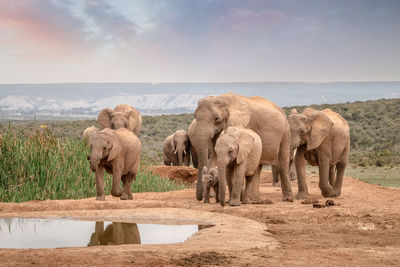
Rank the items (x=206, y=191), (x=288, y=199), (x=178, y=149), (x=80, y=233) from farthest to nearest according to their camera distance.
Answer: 1. (x=178, y=149)
2. (x=288, y=199)
3. (x=206, y=191)
4. (x=80, y=233)

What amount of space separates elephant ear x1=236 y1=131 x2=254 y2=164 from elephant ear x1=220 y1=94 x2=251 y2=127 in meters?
0.77

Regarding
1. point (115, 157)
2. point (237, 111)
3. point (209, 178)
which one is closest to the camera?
point (209, 178)

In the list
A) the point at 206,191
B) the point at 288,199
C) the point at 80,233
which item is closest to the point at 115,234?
the point at 80,233

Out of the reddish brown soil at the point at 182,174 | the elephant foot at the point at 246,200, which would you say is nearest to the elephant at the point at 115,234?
the elephant foot at the point at 246,200

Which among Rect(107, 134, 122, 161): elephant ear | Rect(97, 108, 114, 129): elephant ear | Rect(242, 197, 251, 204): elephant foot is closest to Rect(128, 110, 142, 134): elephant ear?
Rect(97, 108, 114, 129): elephant ear

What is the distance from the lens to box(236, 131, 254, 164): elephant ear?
11641 mm

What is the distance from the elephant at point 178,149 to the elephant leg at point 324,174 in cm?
1004

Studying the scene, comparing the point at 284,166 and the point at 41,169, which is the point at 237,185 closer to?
the point at 284,166

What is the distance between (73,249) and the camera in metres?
7.04

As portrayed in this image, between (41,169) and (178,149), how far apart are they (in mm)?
9937

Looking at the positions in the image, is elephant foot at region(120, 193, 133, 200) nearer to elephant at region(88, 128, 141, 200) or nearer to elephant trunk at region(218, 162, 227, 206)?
elephant at region(88, 128, 141, 200)

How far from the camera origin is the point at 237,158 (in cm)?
1161

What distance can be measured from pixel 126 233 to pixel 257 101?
571cm

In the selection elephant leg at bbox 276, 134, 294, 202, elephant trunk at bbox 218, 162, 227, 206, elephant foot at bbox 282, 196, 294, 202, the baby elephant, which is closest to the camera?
elephant trunk at bbox 218, 162, 227, 206
